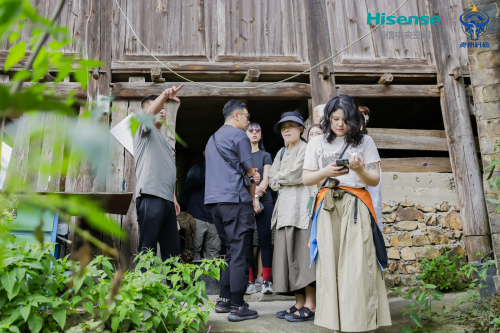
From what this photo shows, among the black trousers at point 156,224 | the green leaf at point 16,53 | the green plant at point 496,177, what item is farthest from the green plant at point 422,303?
the green leaf at point 16,53

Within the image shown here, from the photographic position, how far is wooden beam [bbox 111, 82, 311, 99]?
5.35 meters

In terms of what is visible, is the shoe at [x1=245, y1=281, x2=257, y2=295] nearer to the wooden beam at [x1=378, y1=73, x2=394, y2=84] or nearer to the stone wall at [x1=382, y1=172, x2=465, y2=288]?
the stone wall at [x1=382, y1=172, x2=465, y2=288]

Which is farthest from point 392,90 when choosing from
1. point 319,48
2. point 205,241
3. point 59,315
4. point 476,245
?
point 59,315

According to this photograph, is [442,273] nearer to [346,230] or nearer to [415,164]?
[415,164]

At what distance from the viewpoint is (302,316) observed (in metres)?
3.38

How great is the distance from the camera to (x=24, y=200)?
21.1 inches

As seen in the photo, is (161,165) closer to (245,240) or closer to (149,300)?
(245,240)

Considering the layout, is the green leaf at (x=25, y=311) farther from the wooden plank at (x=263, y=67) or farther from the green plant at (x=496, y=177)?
the wooden plank at (x=263, y=67)

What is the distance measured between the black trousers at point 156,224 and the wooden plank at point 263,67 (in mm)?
2357

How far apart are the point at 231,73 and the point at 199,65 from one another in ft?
1.45

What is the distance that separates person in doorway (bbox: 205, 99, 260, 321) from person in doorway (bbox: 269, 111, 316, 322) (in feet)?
0.89

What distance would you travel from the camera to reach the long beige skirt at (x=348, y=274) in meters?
2.63

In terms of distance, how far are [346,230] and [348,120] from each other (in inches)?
30.8

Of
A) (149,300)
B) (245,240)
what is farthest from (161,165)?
(149,300)
